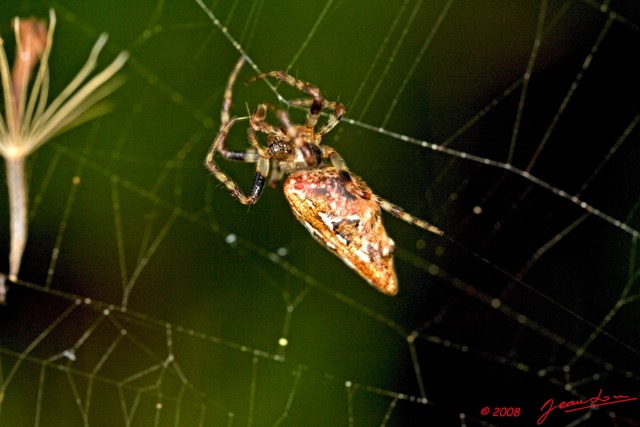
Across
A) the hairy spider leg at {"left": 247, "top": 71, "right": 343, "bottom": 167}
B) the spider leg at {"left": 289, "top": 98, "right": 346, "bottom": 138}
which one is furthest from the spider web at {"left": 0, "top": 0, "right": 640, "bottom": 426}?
the hairy spider leg at {"left": 247, "top": 71, "right": 343, "bottom": 167}

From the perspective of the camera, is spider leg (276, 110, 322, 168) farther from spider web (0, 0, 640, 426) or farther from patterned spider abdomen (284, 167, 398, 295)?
spider web (0, 0, 640, 426)

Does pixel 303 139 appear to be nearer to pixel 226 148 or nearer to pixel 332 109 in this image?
pixel 332 109

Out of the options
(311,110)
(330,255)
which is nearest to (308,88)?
(311,110)

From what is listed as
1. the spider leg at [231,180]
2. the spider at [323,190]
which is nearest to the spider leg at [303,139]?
the spider at [323,190]

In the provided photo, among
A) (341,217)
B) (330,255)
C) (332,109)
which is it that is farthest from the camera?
(330,255)

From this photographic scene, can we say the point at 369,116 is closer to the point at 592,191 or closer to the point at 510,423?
the point at 592,191

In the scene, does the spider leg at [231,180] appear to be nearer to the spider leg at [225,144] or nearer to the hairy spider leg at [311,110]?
the spider leg at [225,144]
